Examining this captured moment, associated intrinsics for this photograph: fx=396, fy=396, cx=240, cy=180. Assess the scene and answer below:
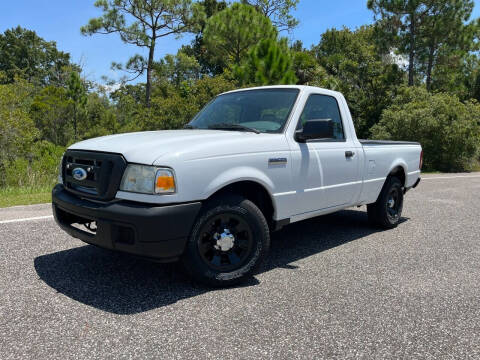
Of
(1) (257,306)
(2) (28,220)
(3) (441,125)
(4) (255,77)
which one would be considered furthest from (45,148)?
(1) (257,306)

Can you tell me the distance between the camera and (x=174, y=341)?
8.30ft

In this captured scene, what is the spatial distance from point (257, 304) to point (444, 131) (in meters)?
18.4

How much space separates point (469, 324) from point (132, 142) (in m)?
2.94

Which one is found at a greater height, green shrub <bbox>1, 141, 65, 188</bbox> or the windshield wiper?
the windshield wiper

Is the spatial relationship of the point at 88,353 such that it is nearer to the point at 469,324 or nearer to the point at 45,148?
the point at 469,324

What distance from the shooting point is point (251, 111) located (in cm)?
432

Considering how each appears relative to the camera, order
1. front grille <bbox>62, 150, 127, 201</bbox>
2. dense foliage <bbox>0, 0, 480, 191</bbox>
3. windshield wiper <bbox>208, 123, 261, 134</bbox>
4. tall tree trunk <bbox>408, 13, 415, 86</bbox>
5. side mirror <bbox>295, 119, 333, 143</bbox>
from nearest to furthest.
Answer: front grille <bbox>62, 150, 127, 201</bbox>
side mirror <bbox>295, 119, 333, 143</bbox>
windshield wiper <bbox>208, 123, 261, 134</bbox>
dense foliage <bbox>0, 0, 480, 191</bbox>
tall tree trunk <bbox>408, 13, 415, 86</bbox>

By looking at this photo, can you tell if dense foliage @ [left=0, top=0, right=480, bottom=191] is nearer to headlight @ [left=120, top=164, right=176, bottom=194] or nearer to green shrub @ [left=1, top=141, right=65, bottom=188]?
green shrub @ [left=1, top=141, right=65, bottom=188]

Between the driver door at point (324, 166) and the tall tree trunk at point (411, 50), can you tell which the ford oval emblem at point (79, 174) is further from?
the tall tree trunk at point (411, 50)

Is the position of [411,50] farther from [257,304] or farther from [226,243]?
[257,304]

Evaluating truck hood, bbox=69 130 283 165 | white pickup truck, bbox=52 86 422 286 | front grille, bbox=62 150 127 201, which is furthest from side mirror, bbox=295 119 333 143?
front grille, bbox=62 150 127 201

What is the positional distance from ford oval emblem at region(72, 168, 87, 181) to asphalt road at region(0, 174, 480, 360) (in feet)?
2.98

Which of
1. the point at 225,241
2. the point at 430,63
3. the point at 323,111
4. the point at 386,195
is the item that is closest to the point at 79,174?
the point at 225,241

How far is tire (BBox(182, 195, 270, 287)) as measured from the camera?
126 inches
